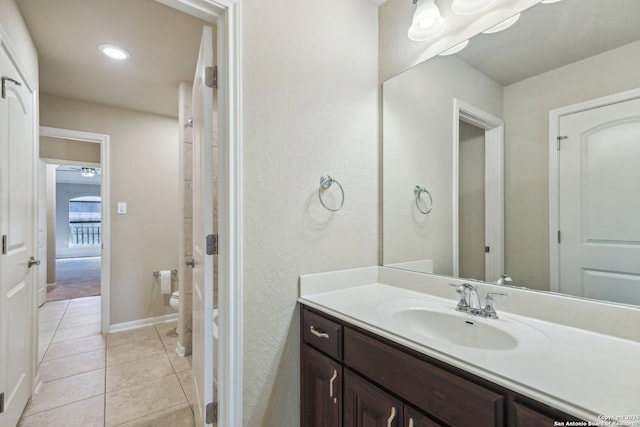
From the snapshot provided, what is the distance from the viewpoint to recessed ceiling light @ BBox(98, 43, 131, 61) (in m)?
2.09

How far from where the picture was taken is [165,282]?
3234mm

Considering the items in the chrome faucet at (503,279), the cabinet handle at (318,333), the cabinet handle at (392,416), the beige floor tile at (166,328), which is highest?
the chrome faucet at (503,279)

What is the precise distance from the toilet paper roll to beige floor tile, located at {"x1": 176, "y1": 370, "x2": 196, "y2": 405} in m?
1.22

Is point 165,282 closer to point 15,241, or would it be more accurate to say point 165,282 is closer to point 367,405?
point 15,241

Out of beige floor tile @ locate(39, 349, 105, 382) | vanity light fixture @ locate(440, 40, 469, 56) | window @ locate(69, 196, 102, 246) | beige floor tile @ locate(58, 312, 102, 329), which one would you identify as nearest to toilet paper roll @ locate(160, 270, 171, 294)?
beige floor tile @ locate(39, 349, 105, 382)

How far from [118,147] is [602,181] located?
387 cm

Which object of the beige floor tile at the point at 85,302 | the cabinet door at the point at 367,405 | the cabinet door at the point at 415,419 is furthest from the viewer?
the beige floor tile at the point at 85,302

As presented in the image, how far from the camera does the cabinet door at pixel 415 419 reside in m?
0.82

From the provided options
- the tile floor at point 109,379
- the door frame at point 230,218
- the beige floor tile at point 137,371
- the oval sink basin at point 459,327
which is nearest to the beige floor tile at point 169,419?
the tile floor at point 109,379

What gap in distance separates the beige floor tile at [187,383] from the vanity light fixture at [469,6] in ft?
8.85

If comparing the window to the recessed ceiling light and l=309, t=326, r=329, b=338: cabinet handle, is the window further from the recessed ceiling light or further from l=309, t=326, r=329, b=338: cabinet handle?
l=309, t=326, r=329, b=338: cabinet handle

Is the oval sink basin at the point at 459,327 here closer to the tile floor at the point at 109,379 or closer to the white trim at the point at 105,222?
the tile floor at the point at 109,379

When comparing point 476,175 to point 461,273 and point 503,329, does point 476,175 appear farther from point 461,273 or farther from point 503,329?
point 503,329

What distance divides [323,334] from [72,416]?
5.78ft
